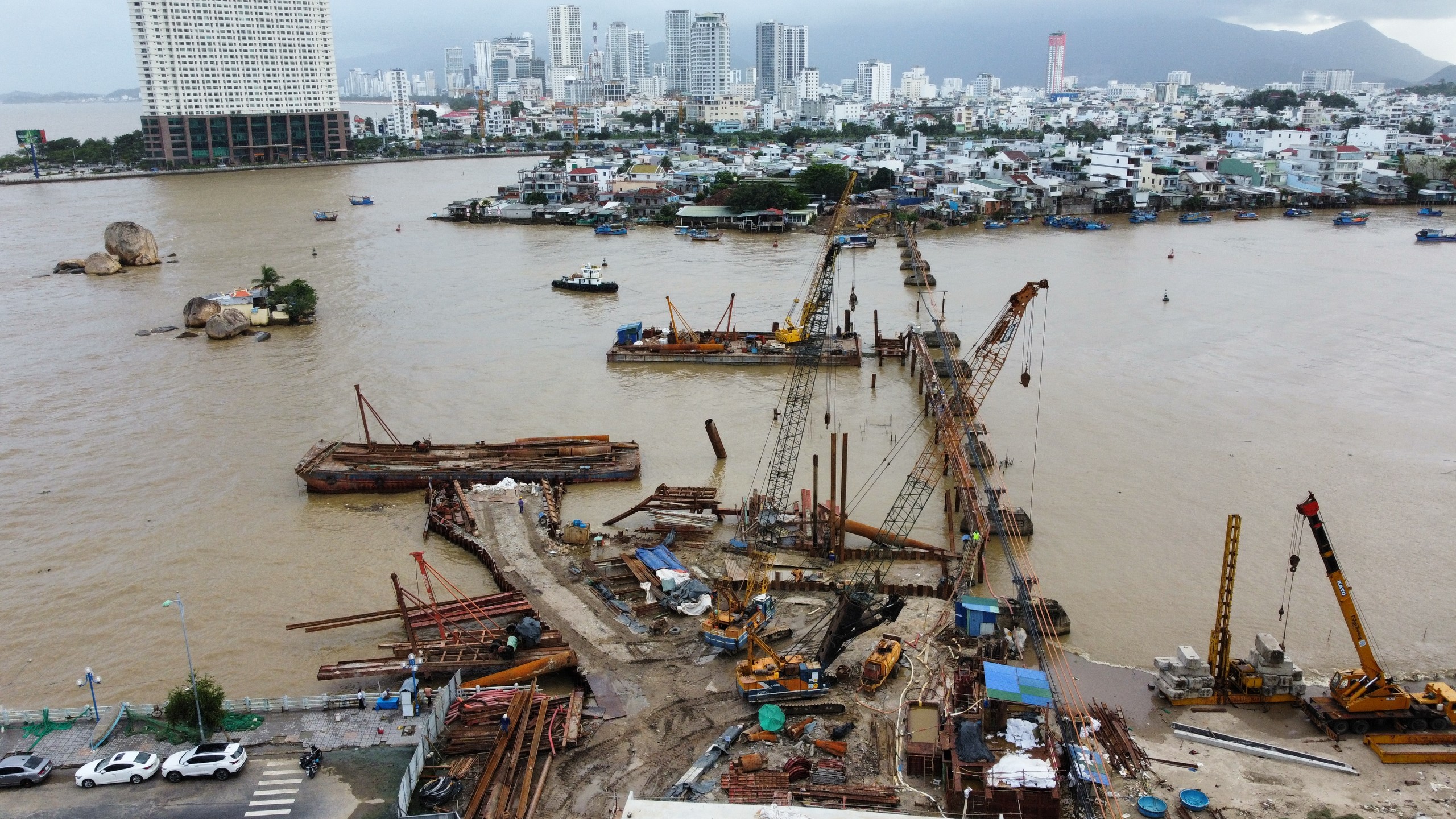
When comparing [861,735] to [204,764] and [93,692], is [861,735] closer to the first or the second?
[204,764]

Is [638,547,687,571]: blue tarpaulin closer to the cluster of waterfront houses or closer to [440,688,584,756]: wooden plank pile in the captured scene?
[440,688,584,756]: wooden plank pile

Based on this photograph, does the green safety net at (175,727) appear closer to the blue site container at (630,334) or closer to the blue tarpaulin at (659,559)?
the blue tarpaulin at (659,559)

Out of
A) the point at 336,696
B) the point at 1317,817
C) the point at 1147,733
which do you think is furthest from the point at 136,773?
the point at 1317,817

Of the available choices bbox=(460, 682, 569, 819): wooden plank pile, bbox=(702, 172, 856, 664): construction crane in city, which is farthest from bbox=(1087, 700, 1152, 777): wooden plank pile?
bbox=(460, 682, 569, 819): wooden plank pile

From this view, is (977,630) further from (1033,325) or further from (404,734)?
(1033,325)

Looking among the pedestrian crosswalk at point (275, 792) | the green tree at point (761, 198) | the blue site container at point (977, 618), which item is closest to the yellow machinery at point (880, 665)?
the blue site container at point (977, 618)

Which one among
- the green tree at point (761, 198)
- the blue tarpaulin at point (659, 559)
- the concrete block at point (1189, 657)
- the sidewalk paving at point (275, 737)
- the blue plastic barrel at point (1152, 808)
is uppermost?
the green tree at point (761, 198)
